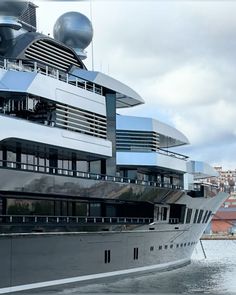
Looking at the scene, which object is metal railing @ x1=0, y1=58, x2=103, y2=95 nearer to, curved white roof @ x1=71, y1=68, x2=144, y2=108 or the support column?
curved white roof @ x1=71, y1=68, x2=144, y2=108

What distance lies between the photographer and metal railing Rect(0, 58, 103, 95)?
23.2 metres

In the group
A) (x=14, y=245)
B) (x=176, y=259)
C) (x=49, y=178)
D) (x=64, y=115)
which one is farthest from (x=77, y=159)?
(x=176, y=259)

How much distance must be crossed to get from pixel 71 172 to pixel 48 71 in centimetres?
450

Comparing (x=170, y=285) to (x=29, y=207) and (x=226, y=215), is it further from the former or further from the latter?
(x=226, y=215)

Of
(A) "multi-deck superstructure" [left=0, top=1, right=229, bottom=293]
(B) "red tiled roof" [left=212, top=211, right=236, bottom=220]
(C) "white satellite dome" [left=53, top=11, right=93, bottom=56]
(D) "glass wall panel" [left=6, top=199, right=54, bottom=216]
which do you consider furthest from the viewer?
(B) "red tiled roof" [left=212, top=211, right=236, bottom=220]

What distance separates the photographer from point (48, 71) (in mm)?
25547

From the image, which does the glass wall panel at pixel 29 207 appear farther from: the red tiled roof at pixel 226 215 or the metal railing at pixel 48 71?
the red tiled roof at pixel 226 215

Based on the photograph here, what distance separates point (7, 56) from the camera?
24906 millimetres

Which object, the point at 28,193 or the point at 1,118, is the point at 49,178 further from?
the point at 1,118

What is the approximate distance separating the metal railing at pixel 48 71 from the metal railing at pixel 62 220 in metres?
5.72

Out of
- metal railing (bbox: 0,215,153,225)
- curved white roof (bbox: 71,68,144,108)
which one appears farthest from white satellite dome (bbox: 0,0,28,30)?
metal railing (bbox: 0,215,153,225)

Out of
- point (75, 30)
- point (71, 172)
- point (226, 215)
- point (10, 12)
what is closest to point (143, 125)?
point (75, 30)

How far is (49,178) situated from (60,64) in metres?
7.60

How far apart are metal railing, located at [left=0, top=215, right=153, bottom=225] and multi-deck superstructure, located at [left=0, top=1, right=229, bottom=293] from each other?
57 mm
